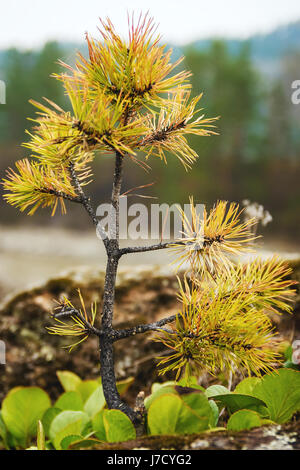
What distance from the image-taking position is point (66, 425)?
76cm

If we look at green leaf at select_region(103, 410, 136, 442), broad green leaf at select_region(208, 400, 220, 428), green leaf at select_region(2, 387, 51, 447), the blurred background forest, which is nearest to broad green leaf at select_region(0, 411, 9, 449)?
green leaf at select_region(2, 387, 51, 447)

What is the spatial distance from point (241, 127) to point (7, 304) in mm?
1654

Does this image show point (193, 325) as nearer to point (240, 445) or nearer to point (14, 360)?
point (240, 445)

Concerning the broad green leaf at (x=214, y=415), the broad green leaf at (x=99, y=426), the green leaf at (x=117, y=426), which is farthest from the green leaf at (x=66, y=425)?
the broad green leaf at (x=214, y=415)

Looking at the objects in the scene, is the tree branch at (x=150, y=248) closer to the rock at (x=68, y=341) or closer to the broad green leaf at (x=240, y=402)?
the broad green leaf at (x=240, y=402)

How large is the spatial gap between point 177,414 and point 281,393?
0.68 ft

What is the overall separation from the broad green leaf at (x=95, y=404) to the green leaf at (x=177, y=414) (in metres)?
0.23

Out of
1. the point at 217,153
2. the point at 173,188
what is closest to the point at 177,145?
the point at 173,188

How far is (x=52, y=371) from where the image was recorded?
3.55 feet

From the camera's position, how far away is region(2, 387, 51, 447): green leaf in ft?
2.81

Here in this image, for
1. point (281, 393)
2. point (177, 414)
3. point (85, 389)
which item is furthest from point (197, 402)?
point (85, 389)

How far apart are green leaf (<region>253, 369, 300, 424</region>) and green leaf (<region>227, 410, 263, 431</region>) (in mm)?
82

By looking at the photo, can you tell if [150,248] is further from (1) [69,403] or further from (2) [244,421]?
(1) [69,403]

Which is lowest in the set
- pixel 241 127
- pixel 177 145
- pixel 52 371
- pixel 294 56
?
pixel 52 371
